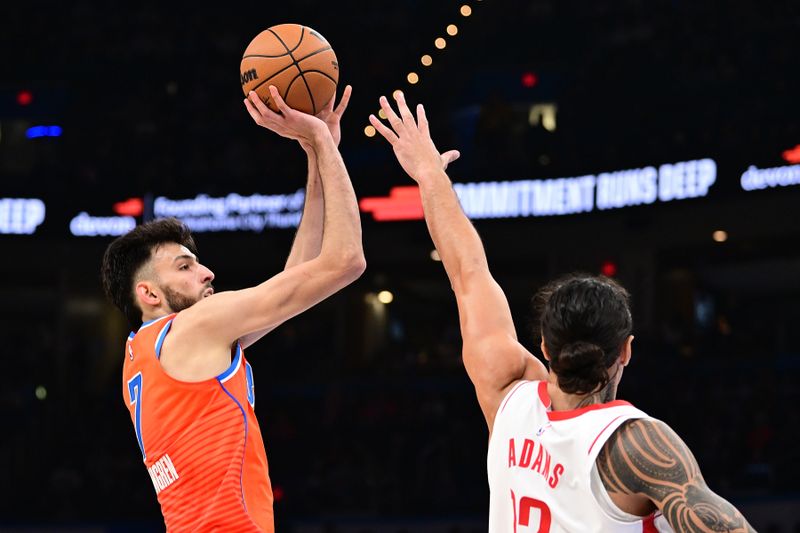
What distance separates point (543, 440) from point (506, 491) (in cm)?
18

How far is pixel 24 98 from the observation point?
18.5 metres

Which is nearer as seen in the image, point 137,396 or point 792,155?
point 137,396

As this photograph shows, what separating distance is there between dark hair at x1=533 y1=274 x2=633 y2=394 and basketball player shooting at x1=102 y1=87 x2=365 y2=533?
3.50 ft

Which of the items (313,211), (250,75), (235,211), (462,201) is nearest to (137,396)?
(313,211)

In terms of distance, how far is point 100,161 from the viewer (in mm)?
15797

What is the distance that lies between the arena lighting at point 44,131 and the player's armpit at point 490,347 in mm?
15131

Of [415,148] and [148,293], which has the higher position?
[415,148]

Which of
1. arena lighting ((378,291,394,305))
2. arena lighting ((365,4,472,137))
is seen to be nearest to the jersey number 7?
A: arena lighting ((365,4,472,137))

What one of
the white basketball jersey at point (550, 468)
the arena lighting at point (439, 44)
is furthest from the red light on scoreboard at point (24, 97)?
the white basketball jersey at point (550, 468)

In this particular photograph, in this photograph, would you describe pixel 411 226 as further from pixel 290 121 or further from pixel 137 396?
pixel 137 396

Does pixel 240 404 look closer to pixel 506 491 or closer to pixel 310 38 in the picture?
pixel 506 491

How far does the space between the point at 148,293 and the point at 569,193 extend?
1049 cm

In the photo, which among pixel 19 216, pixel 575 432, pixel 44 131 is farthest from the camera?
pixel 44 131

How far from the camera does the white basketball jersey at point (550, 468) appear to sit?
2.24 meters
